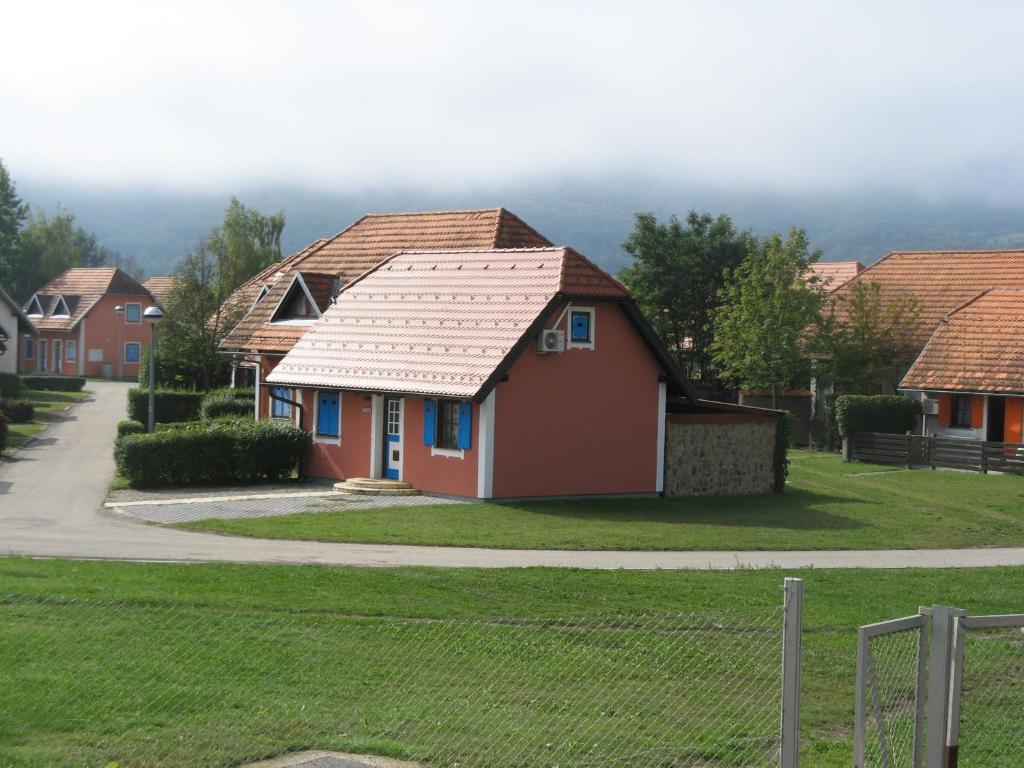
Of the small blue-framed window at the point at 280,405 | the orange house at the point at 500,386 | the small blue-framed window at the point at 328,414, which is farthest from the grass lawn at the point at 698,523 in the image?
the small blue-framed window at the point at 280,405

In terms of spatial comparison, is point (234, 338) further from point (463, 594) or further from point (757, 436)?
point (463, 594)

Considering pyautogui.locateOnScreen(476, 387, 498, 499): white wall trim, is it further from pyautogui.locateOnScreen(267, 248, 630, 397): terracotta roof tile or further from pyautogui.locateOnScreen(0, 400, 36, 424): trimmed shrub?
pyautogui.locateOnScreen(0, 400, 36, 424): trimmed shrub

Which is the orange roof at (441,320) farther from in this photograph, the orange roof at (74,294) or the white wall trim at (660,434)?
the orange roof at (74,294)

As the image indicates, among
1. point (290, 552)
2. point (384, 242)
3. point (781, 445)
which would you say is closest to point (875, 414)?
point (781, 445)

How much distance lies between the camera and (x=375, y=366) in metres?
31.8

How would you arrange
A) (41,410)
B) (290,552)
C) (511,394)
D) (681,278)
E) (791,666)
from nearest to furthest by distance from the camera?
(791,666) → (290,552) → (511,394) → (41,410) → (681,278)

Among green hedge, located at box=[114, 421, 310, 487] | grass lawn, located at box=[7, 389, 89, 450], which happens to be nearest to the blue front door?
green hedge, located at box=[114, 421, 310, 487]

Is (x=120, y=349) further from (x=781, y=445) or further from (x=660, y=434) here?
(x=781, y=445)

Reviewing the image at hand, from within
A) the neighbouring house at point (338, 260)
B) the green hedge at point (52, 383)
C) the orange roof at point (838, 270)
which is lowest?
the green hedge at point (52, 383)

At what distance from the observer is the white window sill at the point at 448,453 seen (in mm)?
29906

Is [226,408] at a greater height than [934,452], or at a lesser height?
greater

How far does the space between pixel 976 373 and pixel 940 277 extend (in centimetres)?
1192

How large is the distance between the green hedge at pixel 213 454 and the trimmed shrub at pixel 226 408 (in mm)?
8702

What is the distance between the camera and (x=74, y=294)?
90625 millimetres
